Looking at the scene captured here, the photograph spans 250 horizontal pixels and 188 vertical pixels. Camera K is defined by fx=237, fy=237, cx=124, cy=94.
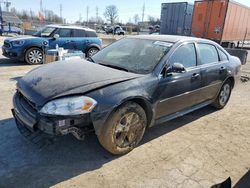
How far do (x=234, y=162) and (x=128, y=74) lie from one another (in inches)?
76.9

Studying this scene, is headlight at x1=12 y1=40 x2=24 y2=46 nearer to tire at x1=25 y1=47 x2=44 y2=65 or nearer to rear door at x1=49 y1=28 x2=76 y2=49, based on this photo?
tire at x1=25 y1=47 x2=44 y2=65

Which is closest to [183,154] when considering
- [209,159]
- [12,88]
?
[209,159]

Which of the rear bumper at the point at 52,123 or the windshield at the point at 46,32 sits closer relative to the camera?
the rear bumper at the point at 52,123

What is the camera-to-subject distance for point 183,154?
3459 millimetres

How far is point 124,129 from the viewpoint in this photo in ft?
10.6

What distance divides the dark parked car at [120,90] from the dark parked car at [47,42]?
232 inches

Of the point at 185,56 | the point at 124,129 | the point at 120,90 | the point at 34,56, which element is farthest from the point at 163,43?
the point at 34,56

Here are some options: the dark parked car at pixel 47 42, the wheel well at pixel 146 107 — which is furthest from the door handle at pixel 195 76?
the dark parked car at pixel 47 42

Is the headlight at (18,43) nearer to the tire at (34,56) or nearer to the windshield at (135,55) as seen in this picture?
the tire at (34,56)

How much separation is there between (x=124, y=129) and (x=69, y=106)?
2.90 ft

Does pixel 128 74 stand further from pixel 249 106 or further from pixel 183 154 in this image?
pixel 249 106

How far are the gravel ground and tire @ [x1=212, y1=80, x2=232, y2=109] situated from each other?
3.06 feet

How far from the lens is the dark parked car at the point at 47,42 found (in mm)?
9016

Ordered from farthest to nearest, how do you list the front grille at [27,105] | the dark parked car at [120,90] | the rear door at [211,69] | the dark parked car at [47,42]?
the dark parked car at [47,42] < the rear door at [211,69] < the front grille at [27,105] < the dark parked car at [120,90]
